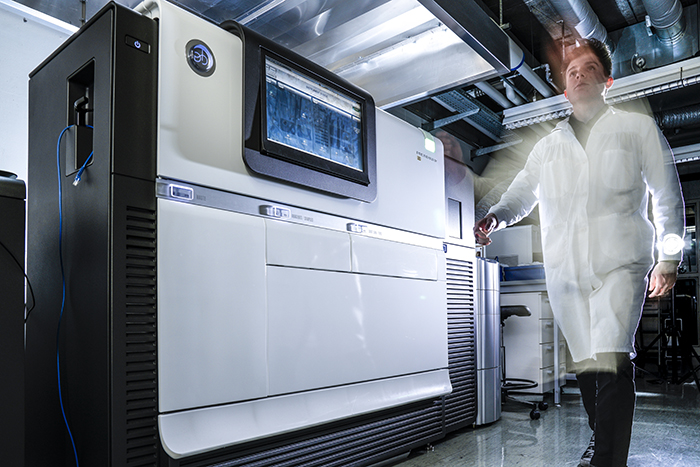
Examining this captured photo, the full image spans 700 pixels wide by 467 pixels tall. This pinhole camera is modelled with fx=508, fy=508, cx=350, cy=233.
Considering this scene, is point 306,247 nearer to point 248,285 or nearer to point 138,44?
point 248,285

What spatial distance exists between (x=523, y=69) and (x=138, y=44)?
300cm

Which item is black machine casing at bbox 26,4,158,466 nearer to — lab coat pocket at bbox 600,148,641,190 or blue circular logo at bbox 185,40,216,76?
blue circular logo at bbox 185,40,216,76

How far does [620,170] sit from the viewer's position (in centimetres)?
164

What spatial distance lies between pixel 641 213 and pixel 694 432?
1.43 meters

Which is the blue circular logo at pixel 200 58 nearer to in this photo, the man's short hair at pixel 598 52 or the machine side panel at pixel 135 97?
the machine side panel at pixel 135 97

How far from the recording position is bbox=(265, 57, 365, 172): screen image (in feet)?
4.89

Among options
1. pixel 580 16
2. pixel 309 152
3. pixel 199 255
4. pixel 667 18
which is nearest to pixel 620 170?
pixel 309 152

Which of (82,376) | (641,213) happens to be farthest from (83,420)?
(641,213)

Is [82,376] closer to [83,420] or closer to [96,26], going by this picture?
[83,420]

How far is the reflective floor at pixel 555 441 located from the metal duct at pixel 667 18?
2.43 m

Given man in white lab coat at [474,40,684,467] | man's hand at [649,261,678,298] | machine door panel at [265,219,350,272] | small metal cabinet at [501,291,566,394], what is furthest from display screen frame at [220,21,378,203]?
small metal cabinet at [501,291,566,394]

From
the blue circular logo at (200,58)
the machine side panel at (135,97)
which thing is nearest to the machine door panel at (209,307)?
the machine side panel at (135,97)

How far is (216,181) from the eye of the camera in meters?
1.32

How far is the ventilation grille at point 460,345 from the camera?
225cm
